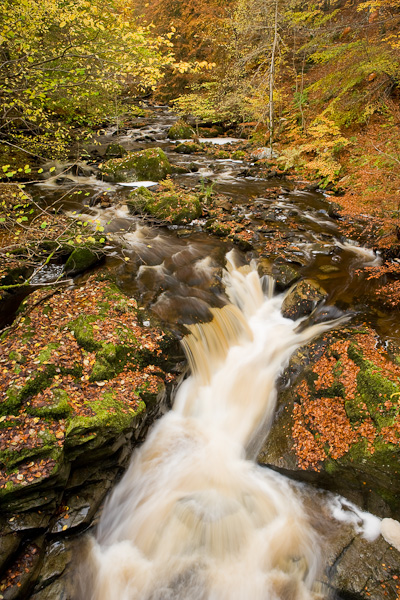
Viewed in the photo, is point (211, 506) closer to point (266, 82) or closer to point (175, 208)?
point (175, 208)

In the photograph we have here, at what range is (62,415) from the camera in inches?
169

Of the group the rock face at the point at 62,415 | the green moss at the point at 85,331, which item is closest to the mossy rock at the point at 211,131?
the rock face at the point at 62,415

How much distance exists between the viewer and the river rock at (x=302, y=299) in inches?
293

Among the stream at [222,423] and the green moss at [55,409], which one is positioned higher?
the green moss at [55,409]

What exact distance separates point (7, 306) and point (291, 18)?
69.3 feet

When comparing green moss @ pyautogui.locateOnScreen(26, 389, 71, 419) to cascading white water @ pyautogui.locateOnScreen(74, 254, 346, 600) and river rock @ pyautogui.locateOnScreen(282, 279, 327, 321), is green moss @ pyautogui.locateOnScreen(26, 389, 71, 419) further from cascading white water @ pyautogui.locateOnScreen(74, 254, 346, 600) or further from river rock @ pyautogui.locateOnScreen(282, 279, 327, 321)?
river rock @ pyautogui.locateOnScreen(282, 279, 327, 321)

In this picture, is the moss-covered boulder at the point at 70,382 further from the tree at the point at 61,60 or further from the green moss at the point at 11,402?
the tree at the point at 61,60

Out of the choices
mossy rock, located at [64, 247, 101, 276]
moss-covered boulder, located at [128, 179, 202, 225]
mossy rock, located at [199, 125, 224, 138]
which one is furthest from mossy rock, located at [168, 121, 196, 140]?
mossy rock, located at [64, 247, 101, 276]

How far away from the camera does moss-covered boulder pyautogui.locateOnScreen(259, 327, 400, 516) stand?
434 cm

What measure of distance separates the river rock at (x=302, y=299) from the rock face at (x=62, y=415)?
11.0 ft

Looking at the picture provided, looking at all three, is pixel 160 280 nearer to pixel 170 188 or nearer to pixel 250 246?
pixel 250 246

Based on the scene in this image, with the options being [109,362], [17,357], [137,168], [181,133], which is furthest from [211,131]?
[17,357]

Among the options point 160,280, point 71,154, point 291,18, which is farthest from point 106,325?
point 291,18

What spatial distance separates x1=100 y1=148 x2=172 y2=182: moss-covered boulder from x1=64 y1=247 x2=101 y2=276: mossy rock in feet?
23.9
